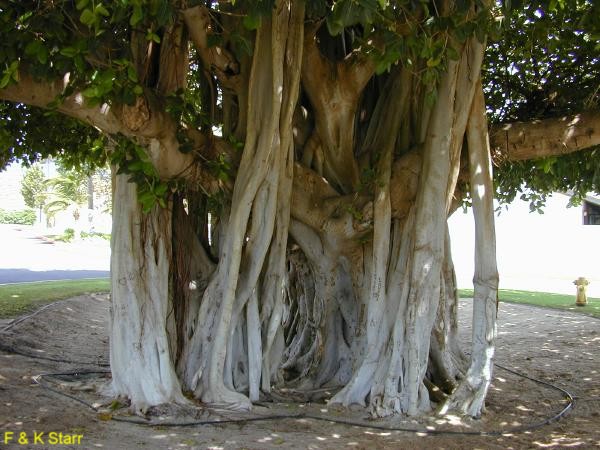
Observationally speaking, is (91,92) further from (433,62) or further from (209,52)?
(433,62)

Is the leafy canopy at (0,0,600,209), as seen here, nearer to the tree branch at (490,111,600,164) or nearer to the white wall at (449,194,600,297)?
the tree branch at (490,111,600,164)

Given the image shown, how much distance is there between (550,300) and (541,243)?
11.8 metres

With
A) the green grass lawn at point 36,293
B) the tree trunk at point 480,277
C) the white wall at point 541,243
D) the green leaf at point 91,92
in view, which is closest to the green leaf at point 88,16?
the green leaf at point 91,92

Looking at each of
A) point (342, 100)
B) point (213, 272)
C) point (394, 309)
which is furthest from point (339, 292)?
point (342, 100)

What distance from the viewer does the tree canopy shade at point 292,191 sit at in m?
4.82

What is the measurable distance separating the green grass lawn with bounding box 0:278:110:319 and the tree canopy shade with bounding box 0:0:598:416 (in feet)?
16.8

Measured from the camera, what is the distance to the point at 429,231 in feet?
17.4

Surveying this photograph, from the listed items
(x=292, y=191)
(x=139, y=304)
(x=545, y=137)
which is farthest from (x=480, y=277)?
(x=139, y=304)

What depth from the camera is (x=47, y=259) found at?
23.1 metres

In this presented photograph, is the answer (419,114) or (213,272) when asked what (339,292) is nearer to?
(213,272)

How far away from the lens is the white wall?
2527 centimetres

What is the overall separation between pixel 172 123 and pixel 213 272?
4.80 ft

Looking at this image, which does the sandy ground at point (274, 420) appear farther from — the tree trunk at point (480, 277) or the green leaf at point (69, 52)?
the green leaf at point (69, 52)

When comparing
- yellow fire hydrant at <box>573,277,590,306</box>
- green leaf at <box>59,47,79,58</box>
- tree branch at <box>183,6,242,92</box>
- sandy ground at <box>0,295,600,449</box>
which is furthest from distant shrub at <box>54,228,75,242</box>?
green leaf at <box>59,47,79,58</box>
